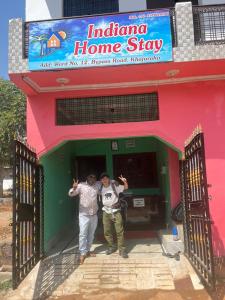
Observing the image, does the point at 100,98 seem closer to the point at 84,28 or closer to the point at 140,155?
the point at 84,28

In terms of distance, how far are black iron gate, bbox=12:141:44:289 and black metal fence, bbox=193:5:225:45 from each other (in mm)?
3835

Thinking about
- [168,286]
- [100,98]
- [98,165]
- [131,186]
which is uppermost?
[100,98]

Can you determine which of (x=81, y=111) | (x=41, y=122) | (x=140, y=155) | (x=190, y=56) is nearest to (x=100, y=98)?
(x=81, y=111)

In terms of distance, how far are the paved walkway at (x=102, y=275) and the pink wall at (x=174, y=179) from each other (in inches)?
48.2

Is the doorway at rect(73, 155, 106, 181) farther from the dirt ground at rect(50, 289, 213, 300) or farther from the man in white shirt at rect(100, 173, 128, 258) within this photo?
the dirt ground at rect(50, 289, 213, 300)

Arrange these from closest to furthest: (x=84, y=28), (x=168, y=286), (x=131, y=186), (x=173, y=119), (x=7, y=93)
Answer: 1. (x=168, y=286)
2. (x=84, y=28)
3. (x=173, y=119)
4. (x=131, y=186)
5. (x=7, y=93)

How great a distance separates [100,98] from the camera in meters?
6.80

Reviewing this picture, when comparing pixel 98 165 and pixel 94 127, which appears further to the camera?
pixel 98 165

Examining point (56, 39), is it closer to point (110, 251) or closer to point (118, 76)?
point (118, 76)

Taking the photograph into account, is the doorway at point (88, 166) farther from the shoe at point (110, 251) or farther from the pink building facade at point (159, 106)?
the shoe at point (110, 251)

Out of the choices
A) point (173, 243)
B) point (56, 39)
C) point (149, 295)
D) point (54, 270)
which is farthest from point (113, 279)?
point (56, 39)

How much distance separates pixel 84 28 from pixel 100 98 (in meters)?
1.48

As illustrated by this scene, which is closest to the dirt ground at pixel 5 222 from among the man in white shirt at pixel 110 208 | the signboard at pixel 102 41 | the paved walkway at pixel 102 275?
the paved walkway at pixel 102 275

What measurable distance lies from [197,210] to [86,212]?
2.24 meters
